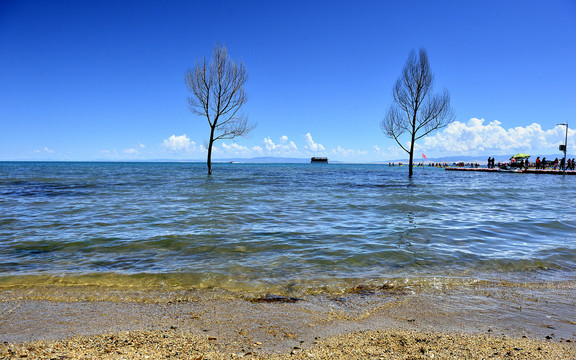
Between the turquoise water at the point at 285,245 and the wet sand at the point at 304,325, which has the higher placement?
the wet sand at the point at 304,325

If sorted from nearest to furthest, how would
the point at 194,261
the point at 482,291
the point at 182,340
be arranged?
the point at 182,340 → the point at 482,291 → the point at 194,261

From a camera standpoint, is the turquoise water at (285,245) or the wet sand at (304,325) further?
the turquoise water at (285,245)

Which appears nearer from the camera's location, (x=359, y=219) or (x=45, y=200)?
(x=359, y=219)

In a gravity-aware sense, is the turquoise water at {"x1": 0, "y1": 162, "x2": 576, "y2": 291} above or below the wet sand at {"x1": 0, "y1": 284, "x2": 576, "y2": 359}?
below

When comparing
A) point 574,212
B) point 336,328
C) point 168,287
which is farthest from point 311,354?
point 574,212

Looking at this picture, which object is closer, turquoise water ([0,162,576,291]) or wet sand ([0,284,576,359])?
wet sand ([0,284,576,359])

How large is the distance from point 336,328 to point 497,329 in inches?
61.3

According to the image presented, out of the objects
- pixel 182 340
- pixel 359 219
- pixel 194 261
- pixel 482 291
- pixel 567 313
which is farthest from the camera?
pixel 359 219

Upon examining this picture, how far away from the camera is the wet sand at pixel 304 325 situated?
259 cm

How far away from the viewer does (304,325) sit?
3.12m

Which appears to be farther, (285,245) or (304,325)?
(285,245)

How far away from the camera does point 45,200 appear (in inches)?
505

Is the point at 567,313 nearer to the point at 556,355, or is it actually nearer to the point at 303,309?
the point at 556,355

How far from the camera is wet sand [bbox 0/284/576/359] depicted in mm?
2590
